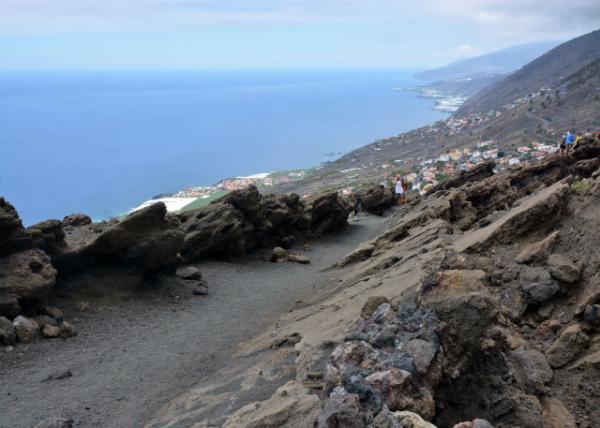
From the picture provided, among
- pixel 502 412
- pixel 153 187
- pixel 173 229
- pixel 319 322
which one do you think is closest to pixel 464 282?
pixel 502 412

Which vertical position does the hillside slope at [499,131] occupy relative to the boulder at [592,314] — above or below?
below

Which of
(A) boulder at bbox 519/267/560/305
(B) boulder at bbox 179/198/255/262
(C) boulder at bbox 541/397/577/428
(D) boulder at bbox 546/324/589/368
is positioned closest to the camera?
(C) boulder at bbox 541/397/577/428

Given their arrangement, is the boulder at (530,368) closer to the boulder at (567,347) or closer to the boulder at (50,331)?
the boulder at (567,347)

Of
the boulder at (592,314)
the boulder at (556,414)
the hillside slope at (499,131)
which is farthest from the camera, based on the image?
the hillside slope at (499,131)

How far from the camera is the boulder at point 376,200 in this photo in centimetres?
4558

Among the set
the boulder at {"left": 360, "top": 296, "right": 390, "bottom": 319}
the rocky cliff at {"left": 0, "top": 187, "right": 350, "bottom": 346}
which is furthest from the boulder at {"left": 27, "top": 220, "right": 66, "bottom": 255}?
the boulder at {"left": 360, "top": 296, "right": 390, "bottom": 319}

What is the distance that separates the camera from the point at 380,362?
783 centimetres

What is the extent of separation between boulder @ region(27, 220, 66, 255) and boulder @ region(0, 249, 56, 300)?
59 centimetres

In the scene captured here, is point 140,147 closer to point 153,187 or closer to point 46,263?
point 153,187

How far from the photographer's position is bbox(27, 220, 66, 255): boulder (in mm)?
17922

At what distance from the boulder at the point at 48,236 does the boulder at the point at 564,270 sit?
50.3ft

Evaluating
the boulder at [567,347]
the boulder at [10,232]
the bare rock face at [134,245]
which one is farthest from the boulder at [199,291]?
the boulder at [567,347]

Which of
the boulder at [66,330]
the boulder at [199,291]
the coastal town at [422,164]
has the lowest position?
the coastal town at [422,164]

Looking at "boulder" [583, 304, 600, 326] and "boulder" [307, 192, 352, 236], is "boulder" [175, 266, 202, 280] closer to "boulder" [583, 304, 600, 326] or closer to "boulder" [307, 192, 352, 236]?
"boulder" [307, 192, 352, 236]
